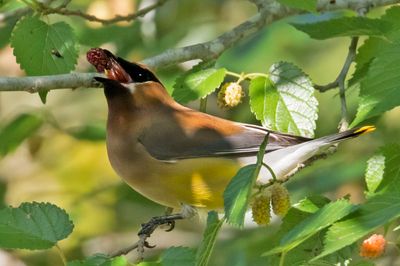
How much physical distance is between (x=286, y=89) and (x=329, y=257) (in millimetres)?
871

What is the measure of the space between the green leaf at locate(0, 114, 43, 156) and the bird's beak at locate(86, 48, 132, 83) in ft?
4.33

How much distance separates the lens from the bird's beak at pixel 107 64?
4.66 meters

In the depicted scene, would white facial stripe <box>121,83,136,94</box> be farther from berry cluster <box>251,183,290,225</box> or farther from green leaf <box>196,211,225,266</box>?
green leaf <box>196,211,225,266</box>

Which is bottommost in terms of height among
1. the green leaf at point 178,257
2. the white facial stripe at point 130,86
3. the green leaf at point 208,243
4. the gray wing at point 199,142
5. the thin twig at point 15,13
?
the gray wing at point 199,142

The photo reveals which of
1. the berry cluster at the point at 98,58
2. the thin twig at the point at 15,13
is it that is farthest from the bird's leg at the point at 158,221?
the thin twig at the point at 15,13

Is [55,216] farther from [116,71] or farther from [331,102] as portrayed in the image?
[331,102]

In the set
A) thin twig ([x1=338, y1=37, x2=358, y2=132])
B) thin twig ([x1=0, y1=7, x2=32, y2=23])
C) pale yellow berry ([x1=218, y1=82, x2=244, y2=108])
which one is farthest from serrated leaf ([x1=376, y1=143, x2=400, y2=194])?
thin twig ([x1=0, y1=7, x2=32, y2=23])

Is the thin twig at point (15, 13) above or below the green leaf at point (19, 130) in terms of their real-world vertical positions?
above

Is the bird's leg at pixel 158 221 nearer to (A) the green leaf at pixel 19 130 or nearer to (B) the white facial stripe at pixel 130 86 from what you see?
(B) the white facial stripe at pixel 130 86

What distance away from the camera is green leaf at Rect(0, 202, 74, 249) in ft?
11.1

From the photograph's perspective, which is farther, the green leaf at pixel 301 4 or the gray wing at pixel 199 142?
the gray wing at pixel 199 142

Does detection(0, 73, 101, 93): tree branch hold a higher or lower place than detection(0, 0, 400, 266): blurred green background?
higher

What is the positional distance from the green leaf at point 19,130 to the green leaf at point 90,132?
370 millimetres

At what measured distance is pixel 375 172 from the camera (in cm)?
388
